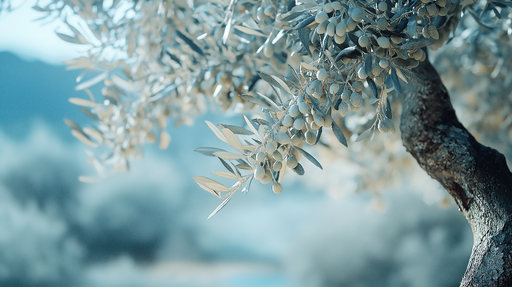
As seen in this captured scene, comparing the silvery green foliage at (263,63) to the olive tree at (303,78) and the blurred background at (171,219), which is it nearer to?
the olive tree at (303,78)

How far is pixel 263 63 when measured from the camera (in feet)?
A: 3.36

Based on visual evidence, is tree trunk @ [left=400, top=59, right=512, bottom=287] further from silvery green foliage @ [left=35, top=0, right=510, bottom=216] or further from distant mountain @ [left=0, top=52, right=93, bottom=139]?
distant mountain @ [left=0, top=52, right=93, bottom=139]

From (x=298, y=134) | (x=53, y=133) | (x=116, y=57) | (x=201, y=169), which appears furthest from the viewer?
(x=201, y=169)

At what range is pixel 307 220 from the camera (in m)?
2.78

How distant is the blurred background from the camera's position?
6.66 ft

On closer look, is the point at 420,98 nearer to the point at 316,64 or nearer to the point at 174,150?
the point at 316,64

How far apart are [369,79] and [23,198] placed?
6.85ft

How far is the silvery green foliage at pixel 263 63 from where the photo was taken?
583mm

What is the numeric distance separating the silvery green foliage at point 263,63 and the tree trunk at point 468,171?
0.30ft

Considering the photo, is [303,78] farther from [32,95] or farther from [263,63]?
[32,95]

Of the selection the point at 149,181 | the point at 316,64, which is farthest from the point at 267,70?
the point at 149,181

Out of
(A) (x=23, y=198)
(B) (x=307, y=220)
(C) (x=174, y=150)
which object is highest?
(A) (x=23, y=198)

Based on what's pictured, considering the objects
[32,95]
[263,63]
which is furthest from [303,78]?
[32,95]

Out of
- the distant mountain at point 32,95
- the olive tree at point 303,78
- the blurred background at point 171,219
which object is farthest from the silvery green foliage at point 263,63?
the distant mountain at point 32,95
